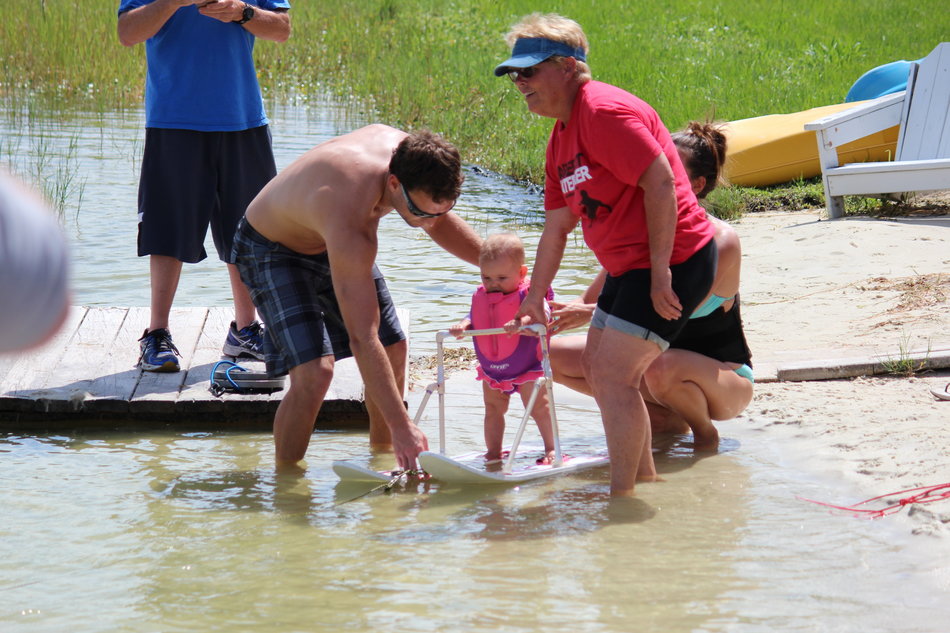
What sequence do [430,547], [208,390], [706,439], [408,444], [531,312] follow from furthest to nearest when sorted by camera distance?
[208,390], [706,439], [531,312], [408,444], [430,547]

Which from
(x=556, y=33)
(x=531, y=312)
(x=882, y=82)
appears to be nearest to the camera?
(x=556, y=33)

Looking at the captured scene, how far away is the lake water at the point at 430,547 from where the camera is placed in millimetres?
3350

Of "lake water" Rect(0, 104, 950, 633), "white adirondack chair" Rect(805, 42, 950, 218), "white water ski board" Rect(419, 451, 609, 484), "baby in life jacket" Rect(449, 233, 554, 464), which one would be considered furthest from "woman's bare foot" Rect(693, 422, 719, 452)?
"white adirondack chair" Rect(805, 42, 950, 218)

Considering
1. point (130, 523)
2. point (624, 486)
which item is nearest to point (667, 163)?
point (624, 486)

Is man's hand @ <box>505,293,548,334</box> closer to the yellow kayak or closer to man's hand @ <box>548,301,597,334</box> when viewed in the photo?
man's hand @ <box>548,301,597,334</box>

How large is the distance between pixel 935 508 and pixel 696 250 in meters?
1.25

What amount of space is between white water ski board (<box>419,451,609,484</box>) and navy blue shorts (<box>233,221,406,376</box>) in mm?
702

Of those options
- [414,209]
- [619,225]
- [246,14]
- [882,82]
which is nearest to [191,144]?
[246,14]

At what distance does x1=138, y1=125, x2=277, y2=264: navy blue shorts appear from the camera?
5.85 meters

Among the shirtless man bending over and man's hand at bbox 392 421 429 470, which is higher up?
the shirtless man bending over

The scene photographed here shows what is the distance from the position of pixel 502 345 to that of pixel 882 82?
905cm

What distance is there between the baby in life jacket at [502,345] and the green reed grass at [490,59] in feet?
28.9

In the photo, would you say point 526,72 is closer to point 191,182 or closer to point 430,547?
point 430,547

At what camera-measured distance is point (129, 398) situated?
18.0 ft
